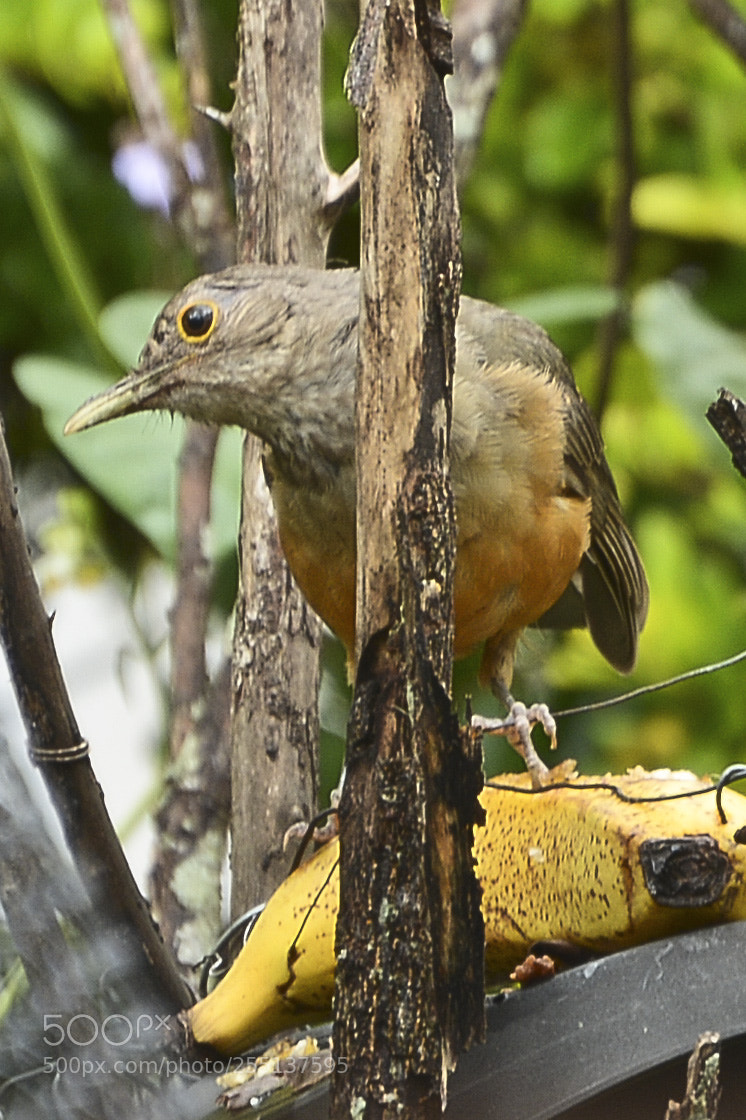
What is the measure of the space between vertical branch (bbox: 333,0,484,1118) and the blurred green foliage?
9.91ft

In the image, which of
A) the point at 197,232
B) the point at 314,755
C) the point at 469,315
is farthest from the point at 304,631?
the point at 197,232

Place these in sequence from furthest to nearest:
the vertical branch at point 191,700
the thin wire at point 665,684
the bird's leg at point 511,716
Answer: the vertical branch at point 191,700
the bird's leg at point 511,716
the thin wire at point 665,684

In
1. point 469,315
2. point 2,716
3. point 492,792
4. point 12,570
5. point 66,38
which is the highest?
point 66,38

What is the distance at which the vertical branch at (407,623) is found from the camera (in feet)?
6.63

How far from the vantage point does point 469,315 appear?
3.67 meters

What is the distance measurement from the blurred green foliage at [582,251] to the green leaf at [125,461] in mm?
164

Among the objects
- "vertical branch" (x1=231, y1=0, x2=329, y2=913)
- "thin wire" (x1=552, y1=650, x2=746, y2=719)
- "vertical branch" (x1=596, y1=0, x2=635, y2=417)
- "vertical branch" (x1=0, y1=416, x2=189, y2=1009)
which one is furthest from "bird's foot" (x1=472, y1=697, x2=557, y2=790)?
"vertical branch" (x1=596, y1=0, x2=635, y2=417)

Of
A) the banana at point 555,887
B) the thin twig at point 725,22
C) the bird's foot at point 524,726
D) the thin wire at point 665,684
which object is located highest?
the thin twig at point 725,22

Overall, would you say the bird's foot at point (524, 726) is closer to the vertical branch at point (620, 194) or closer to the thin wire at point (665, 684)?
the thin wire at point (665, 684)

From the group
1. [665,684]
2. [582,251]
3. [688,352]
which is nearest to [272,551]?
[665,684]

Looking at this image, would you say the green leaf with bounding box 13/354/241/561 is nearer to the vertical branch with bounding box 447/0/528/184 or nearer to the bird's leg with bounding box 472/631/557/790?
the bird's leg with bounding box 472/631/557/790

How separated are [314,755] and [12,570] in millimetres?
1796

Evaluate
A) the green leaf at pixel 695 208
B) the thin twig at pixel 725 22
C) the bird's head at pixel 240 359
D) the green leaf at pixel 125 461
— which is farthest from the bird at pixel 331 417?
the green leaf at pixel 695 208

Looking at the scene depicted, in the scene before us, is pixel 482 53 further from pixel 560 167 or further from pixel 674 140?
pixel 674 140
